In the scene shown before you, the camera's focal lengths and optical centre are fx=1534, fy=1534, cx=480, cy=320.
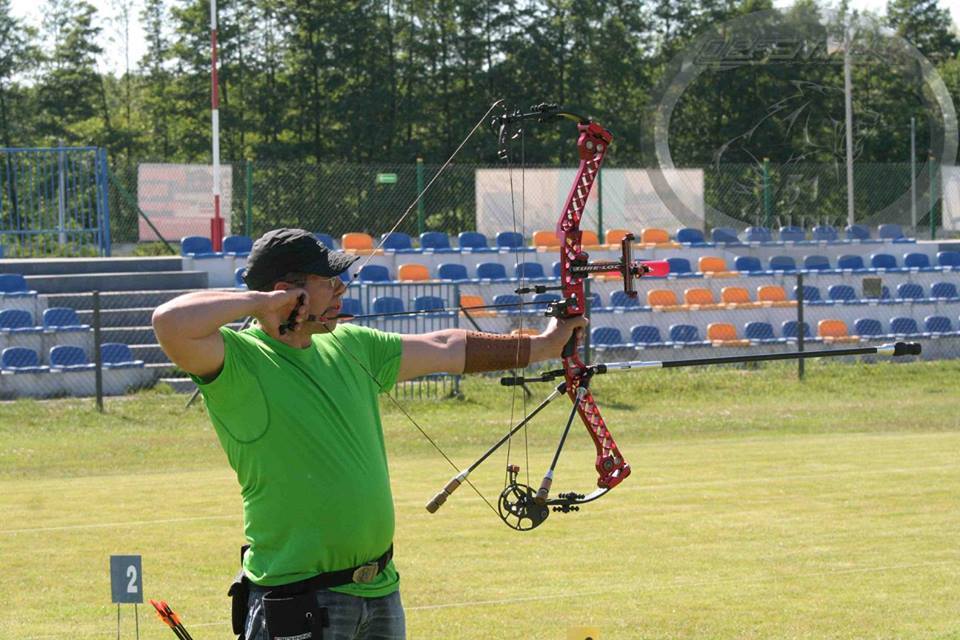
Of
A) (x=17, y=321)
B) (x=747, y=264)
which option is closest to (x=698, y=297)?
(x=747, y=264)

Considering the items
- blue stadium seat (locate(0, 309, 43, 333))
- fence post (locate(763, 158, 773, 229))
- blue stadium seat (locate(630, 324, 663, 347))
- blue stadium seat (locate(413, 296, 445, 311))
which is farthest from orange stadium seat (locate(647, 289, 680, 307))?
blue stadium seat (locate(0, 309, 43, 333))

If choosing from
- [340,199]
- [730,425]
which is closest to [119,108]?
[340,199]

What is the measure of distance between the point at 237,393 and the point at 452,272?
Answer: 18.7 m

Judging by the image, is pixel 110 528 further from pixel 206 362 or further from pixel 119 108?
pixel 119 108

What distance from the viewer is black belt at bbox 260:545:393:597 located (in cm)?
417

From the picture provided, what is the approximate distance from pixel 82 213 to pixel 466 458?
12.2 metres

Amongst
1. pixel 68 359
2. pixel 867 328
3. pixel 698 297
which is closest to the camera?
pixel 68 359

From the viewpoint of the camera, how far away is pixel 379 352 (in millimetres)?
4684

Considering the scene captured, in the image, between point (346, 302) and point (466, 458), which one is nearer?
point (466, 458)

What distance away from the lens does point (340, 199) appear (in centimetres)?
2677

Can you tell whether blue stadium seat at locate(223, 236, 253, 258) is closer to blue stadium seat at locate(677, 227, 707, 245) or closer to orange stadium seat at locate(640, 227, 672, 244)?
orange stadium seat at locate(640, 227, 672, 244)

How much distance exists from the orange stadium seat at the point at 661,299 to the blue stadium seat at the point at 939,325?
4057 mm

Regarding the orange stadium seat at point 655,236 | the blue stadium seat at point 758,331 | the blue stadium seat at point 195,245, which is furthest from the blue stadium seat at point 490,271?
the orange stadium seat at point 655,236

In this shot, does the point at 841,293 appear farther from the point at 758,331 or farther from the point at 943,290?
the point at 758,331
